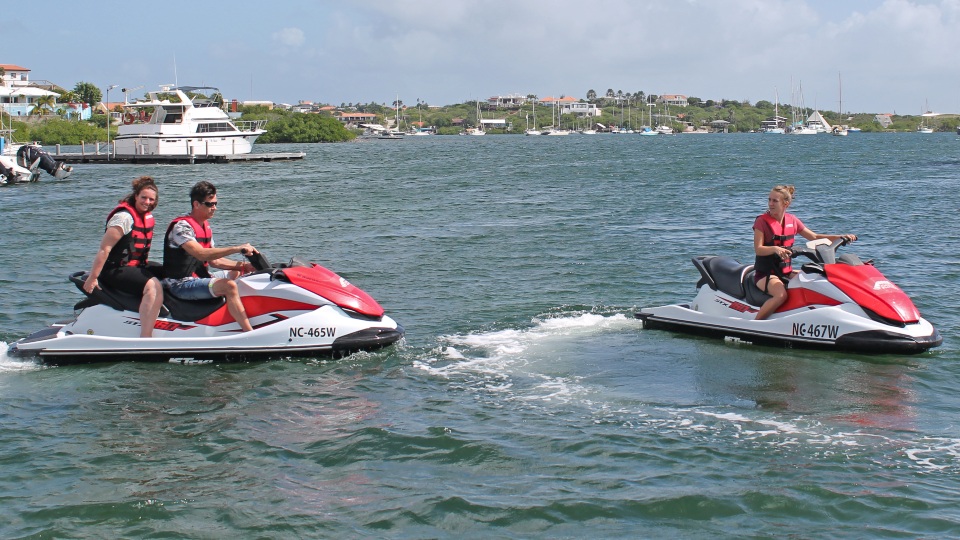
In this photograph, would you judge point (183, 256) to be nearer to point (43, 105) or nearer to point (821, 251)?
point (821, 251)

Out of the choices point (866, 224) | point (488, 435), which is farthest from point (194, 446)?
point (866, 224)

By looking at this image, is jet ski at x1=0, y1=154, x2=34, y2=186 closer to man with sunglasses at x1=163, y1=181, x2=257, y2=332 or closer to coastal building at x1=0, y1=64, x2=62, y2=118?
man with sunglasses at x1=163, y1=181, x2=257, y2=332

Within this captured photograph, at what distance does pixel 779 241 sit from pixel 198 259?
20.9ft

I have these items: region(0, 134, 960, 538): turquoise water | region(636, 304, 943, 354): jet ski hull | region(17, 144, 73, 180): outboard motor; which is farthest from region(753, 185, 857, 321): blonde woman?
region(17, 144, 73, 180): outboard motor

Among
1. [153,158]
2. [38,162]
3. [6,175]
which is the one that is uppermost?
[153,158]

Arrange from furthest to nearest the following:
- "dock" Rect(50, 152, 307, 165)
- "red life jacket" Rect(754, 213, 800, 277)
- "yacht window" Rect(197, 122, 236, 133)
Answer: "yacht window" Rect(197, 122, 236, 133) < "dock" Rect(50, 152, 307, 165) < "red life jacket" Rect(754, 213, 800, 277)

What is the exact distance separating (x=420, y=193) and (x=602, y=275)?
2142cm

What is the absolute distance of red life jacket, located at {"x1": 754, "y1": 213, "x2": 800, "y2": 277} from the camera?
1119cm

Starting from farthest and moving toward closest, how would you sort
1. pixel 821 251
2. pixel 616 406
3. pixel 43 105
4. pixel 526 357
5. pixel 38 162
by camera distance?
pixel 43 105
pixel 38 162
pixel 821 251
pixel 526 357
pixel 616 406

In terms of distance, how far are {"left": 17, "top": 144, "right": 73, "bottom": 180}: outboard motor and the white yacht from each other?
1620 cm

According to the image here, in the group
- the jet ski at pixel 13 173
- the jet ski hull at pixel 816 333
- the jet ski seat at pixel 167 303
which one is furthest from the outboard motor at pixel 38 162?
the jet ski hull at pixel 816 333

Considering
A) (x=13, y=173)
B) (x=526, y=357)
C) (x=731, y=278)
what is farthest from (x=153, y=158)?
(x=731, y=278)

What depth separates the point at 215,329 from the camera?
10.6 meters

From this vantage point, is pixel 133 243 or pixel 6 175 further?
pixel 6 175
